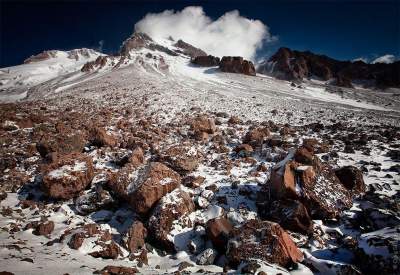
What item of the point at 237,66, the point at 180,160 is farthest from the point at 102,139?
the point at 237,66

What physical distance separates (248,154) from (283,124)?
23.0ft

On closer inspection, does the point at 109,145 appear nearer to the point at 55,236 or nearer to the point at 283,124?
the point at 55,236

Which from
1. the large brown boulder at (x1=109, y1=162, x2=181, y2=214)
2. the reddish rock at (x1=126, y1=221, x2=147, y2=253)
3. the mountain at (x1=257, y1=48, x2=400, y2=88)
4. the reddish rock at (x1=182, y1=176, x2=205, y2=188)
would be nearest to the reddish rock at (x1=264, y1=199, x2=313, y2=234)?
the reddish rock at (x1=182, y1=176, x2=205, y2=188)

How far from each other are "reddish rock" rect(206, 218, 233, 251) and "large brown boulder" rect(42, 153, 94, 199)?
15.9ft

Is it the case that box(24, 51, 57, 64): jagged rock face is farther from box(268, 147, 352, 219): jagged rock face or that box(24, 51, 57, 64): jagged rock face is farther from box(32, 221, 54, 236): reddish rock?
box(268, 147, 352, 219): jagged rock face

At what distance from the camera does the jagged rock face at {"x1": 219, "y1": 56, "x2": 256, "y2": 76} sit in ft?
174

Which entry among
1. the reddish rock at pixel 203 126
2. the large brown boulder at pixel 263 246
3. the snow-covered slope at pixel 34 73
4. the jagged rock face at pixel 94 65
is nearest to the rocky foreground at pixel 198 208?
the large brown boulder at pixel 263 246

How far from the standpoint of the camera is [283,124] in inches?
730

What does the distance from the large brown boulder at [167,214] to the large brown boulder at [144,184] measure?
301mm

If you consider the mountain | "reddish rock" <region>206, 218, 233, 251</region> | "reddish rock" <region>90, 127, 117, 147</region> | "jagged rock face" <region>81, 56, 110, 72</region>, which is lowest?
"reddish rock" <region>206, 218, 233, 251</region>

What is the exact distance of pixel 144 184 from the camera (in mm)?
8250

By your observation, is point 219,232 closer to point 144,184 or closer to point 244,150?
point 144,184

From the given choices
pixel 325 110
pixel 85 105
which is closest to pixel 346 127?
pixel 325 110

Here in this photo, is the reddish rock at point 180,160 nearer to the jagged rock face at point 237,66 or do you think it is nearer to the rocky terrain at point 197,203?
the rocky terrain at point 197,203
